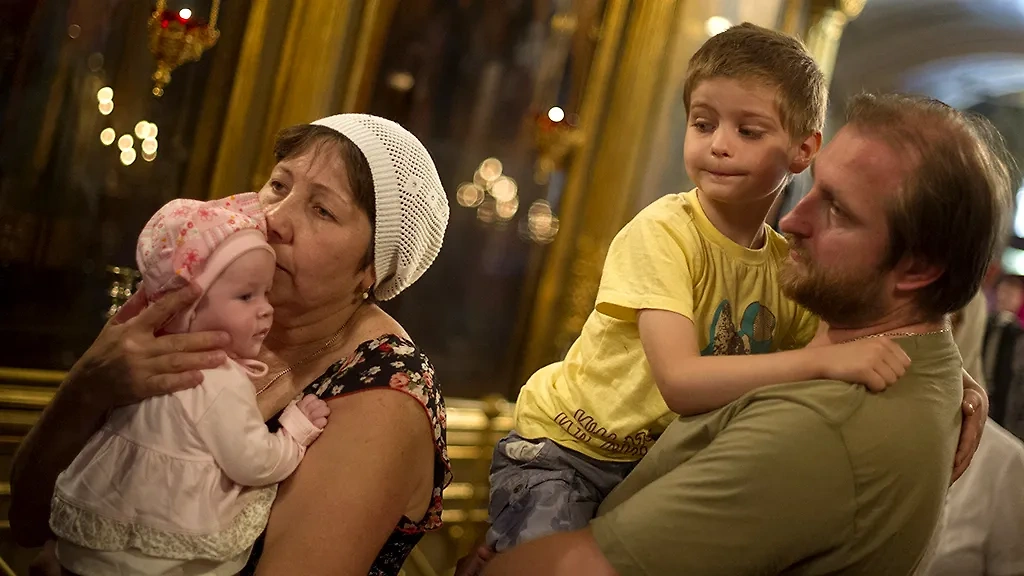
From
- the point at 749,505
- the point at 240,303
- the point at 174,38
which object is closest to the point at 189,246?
the point at 240,303

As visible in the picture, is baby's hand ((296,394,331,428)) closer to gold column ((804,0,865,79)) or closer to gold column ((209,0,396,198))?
gold column ((209,0,396,198))

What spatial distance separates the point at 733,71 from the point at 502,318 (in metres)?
3.13

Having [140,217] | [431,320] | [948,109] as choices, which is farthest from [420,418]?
[431,320]

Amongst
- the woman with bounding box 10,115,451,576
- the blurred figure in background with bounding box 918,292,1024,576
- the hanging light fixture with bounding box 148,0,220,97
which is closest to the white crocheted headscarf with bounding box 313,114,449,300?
the woman with bounding box 10,115,451,576

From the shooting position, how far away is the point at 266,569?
1926 mm

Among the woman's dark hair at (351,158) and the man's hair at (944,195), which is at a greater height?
the man's hair at (944,195)

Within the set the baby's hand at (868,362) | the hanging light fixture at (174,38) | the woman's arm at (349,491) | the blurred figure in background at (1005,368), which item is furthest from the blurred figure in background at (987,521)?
the blurred figure in background at (1005,368)

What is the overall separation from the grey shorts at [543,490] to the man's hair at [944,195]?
90 cm

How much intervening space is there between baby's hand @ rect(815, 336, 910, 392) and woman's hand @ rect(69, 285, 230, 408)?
114 centimetres

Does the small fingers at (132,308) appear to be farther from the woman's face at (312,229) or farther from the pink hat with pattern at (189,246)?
the woman's face at (312,229)

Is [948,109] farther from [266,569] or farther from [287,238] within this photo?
[266,569]

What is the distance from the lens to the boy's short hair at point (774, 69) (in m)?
2.38

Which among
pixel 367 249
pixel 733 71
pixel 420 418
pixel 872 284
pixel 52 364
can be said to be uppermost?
pixel 733 71

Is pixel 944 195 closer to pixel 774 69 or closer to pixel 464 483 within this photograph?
pixel 774 69
